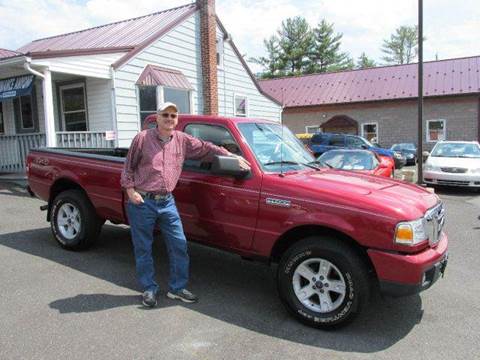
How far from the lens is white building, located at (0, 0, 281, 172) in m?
11.8

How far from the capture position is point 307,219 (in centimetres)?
383

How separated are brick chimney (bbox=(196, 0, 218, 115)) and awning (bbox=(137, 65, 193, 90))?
947 millimetres

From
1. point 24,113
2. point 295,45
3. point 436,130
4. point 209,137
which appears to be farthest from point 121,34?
point 295,45

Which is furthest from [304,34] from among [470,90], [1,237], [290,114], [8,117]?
[1,237]

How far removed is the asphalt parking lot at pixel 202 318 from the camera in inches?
135

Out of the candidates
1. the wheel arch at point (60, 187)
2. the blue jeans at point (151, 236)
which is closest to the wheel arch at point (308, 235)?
the blue jeans at point (151, 236)

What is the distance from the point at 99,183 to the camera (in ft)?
17.9

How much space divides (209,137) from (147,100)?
389 inches

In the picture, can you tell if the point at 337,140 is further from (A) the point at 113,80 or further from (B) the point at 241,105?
(A) the point at 113,80

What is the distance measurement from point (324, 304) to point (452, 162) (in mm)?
10665

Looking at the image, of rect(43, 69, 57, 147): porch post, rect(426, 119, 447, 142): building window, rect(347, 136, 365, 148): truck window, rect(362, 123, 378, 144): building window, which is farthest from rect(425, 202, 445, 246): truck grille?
rect(362, 123, 378, 144): building window

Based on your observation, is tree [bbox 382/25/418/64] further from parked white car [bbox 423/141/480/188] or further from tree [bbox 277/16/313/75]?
parked white car [bbox 423/141/480/188]

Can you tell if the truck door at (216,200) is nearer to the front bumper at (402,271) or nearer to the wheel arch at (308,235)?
the wheel arch at (308,235)

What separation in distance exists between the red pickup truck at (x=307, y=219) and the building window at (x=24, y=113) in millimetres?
10680
